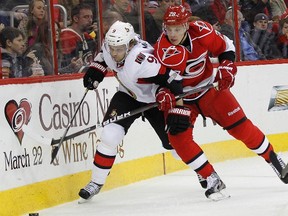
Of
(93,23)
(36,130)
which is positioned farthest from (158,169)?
(36,130)

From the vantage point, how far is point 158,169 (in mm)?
7785

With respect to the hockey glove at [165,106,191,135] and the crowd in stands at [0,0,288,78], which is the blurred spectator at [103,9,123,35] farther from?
the hockey glove at [165,106,191,135]

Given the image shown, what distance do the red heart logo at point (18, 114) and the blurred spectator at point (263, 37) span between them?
11.5 ft

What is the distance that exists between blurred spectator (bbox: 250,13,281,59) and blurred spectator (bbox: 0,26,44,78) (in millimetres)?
3224

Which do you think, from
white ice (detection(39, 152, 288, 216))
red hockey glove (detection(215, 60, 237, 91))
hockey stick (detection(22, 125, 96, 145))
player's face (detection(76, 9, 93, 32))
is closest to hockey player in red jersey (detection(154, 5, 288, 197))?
red hockey glove (detection(215, 60, 237, 91))

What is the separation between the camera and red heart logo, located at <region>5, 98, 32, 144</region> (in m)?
6.01

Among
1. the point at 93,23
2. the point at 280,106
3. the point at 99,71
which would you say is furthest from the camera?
the point at 280,106

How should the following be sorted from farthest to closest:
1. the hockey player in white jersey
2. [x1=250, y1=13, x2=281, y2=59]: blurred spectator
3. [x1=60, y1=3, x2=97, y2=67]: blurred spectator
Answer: [x1=250, y1=13, x2=281, y2=59]: blurred spectator < [x1=60, y1=3, x2=97, y2=67]: blurred spectator < the hockey player in white jersey

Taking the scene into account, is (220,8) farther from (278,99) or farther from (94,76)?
(94,76)

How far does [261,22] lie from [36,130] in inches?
141

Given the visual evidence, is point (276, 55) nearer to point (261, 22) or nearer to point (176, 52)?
point (261, 22)

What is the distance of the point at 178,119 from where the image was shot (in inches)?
240

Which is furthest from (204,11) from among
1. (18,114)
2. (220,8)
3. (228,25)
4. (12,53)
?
(18,114)

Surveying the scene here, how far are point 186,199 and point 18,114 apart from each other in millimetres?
1220
